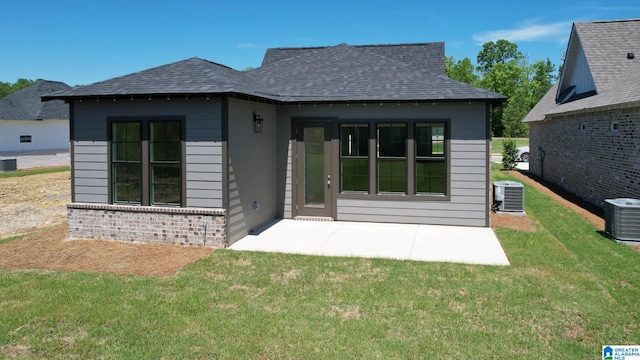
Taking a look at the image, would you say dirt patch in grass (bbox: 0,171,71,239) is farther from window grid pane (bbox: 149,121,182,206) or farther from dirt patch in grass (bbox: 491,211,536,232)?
dirt patch in grass (bbox: 491,211,536,232)

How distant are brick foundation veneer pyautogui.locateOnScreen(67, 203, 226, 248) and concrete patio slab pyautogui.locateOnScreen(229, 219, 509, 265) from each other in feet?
2.16

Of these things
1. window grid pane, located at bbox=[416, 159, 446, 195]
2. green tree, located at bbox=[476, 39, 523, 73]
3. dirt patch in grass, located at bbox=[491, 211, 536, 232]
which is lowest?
dirt patch in grass, located at bbox=[491, 211, 536, 232]

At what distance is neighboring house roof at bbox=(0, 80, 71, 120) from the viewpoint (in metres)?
28.9

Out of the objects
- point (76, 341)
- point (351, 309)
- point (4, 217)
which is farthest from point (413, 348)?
point (4, 217)

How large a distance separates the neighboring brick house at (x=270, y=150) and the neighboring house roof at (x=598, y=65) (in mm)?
5089

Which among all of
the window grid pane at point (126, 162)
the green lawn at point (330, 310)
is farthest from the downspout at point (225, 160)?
the window grid pane at point (126, 162)

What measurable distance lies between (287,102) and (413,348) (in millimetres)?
7371

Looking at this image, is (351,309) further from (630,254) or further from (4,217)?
(4,217)

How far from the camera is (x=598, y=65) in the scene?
54.2 feet

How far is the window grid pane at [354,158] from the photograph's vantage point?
1100 cm

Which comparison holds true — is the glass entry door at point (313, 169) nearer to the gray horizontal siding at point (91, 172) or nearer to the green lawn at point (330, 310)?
the green lawn at point (330, 310)

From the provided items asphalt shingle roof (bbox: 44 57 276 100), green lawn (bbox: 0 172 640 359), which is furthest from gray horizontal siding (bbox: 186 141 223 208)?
green lawn (bbox: 0 172 640 359)

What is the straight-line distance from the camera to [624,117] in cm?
1161

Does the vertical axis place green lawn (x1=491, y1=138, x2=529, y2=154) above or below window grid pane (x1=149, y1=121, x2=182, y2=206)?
above
